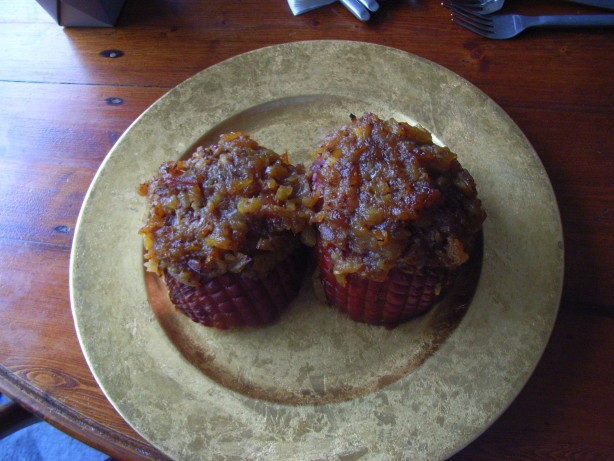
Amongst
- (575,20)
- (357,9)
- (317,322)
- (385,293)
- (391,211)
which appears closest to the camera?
(391,211)

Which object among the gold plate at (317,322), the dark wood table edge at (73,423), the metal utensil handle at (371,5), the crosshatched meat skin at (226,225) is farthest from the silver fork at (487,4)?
the dark wood table edge at (73,423)

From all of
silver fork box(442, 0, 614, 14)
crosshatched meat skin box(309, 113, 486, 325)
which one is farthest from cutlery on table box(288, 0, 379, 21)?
crosshatched meat skin box(309, 113, 486, 325)

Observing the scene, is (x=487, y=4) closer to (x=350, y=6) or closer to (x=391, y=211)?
(x=350, y=6)

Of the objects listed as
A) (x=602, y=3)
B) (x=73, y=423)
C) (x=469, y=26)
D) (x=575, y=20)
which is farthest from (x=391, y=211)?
(x=602, y=3)

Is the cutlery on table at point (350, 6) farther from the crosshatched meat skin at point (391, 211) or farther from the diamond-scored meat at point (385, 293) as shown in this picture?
the diamond-scored meat at point (385, 293)

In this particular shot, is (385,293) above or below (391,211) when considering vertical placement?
below

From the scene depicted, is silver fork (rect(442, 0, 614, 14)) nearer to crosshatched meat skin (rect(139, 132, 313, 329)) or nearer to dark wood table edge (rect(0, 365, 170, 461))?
crosshatched meat skin (rect(139, 132, 313, 329))

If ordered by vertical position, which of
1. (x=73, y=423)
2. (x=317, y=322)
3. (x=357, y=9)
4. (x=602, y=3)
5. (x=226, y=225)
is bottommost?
(x=73, y=423)
